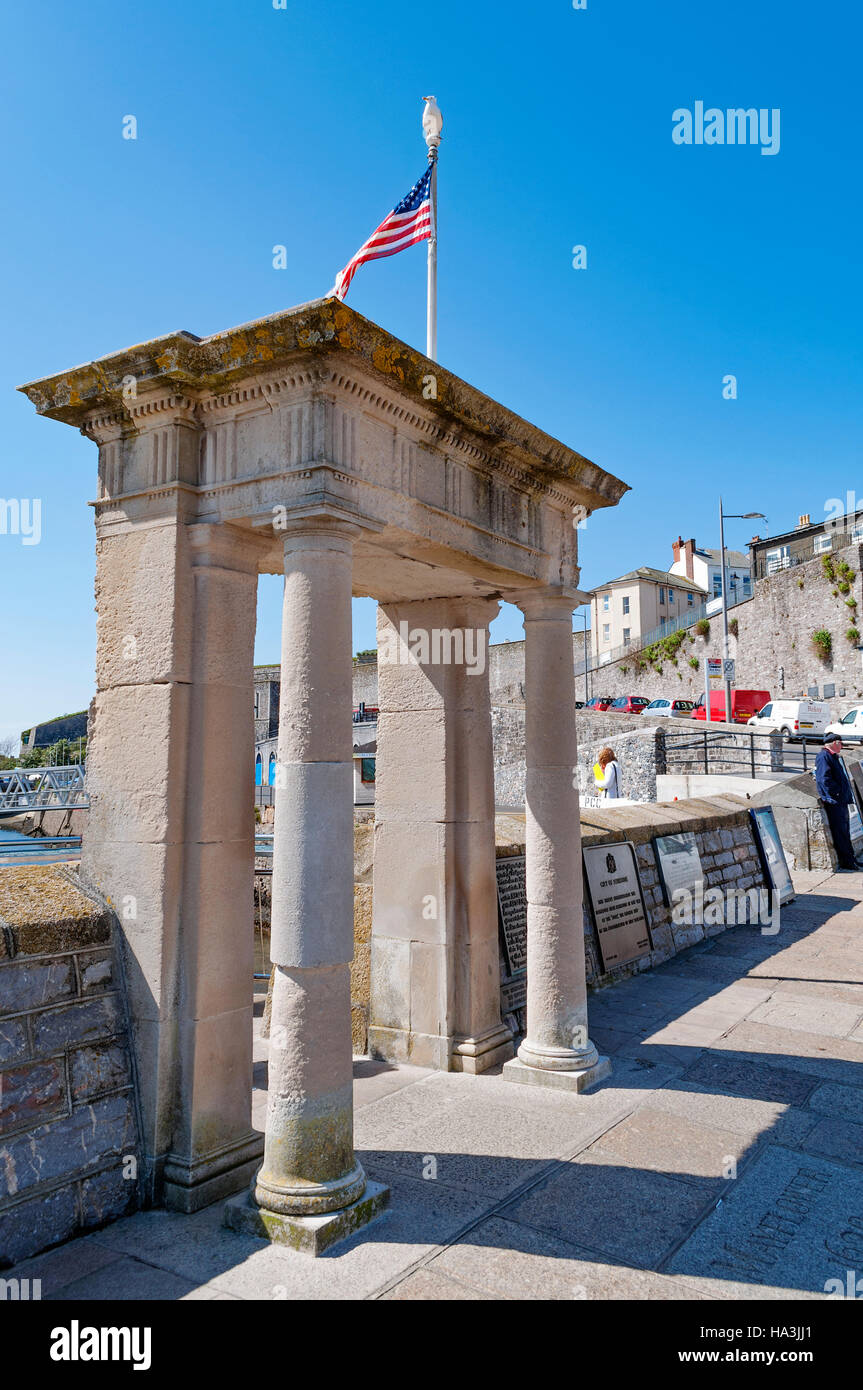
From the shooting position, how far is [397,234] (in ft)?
19.2

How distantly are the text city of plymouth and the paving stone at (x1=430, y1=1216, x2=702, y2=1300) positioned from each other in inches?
20.6

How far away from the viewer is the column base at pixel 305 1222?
11.1 ft

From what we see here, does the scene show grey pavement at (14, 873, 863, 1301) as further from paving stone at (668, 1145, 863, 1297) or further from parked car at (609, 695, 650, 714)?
parked car at (609, 695, 650, 714)

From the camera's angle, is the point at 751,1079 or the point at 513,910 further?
the point at 513,910

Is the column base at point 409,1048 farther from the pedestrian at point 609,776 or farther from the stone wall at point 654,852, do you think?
the pedestrian at point 609,776

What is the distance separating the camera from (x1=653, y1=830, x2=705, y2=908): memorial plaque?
30.4 feet

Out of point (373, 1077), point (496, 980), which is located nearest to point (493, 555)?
point (496, 980)

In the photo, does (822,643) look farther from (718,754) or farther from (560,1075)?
(560,1075)

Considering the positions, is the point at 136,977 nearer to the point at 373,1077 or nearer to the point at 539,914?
the point at 373,1077

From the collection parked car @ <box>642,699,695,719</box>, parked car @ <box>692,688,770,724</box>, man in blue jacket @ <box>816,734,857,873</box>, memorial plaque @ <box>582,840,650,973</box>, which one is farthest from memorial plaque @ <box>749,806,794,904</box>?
parked car @ <box>692,688,770,724</box>

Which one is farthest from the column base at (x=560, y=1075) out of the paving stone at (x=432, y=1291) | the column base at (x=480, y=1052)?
the paving stone at (x=432, y=1291)

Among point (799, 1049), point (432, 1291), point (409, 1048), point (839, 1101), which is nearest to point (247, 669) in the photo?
point (432, 1291)

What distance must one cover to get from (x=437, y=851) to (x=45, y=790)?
13280 millimetres

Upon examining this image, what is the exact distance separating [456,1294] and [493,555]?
3675 mm
